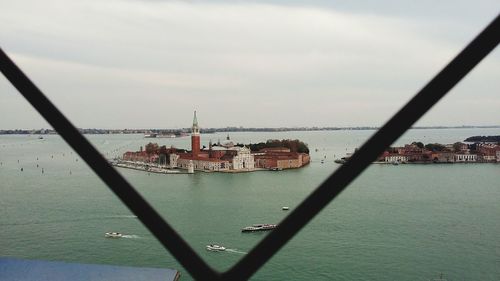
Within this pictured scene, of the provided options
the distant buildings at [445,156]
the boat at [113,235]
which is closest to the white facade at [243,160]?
the distant buildings at [445,156]

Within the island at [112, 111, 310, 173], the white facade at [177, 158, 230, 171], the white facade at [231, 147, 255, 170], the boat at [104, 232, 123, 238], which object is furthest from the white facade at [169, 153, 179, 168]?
the boat at [104, 232, 123, 238]

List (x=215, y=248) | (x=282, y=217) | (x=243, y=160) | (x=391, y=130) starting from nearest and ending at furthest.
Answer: (x=391, y=130), (x=282, y=217), (x=215, y=248), (x=243, y=160)

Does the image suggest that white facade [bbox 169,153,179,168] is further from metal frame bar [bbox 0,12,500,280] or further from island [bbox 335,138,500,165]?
metal frame bar [bbox 0,12,500,280]

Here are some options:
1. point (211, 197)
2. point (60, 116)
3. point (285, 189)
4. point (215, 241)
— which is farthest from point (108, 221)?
point (60, 116)

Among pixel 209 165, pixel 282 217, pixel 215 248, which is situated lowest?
pixel 215 248

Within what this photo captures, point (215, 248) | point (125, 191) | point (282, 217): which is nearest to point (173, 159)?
point (215, 248)

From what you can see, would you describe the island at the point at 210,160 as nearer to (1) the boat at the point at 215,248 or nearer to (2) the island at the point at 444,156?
(2) the island at the point at 444,156

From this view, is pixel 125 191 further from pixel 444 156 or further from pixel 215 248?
pixel 444 156
